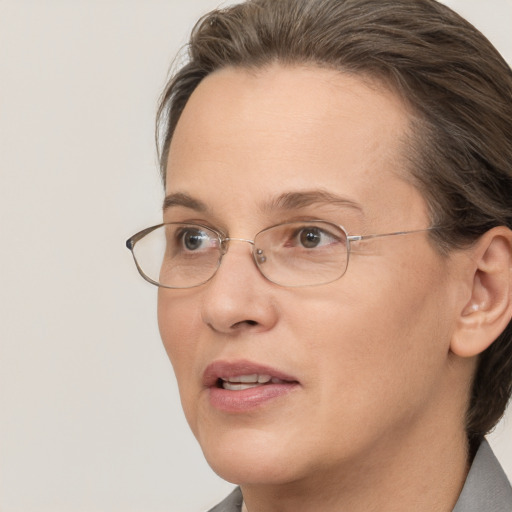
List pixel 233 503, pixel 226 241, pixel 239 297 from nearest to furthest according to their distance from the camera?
pixel 239 297
pixel 226 241
pixel 233 503

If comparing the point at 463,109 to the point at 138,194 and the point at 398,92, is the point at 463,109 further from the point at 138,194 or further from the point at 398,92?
the point at 138,194

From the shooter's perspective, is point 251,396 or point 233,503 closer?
point 251,396

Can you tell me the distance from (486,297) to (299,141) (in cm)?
66

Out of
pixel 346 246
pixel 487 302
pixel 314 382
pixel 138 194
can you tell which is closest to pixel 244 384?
pixel 314 382

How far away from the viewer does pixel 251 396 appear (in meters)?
3.27

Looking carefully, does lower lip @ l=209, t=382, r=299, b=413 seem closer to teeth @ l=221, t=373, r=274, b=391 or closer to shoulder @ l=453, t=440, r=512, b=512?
teeth @ l=221, t=373, r=274, b=391

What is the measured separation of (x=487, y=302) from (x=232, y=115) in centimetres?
84

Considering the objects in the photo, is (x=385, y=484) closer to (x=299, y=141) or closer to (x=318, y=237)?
(x=318, y=237)

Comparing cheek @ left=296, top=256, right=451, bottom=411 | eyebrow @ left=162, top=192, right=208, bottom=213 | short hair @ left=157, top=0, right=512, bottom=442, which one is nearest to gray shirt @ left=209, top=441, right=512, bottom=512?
short hair @ left=157, top=0, right=512, bottom=442

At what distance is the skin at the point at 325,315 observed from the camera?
10.7 ft

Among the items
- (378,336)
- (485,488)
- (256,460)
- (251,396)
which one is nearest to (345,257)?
(378,336)

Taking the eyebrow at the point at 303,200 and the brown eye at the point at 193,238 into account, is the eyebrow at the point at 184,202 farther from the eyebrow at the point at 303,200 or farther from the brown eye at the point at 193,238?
the eyebrow at the point at 303,200

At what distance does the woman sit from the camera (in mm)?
3258

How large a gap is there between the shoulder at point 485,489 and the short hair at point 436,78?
0.38ft
